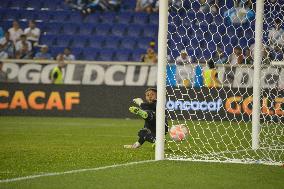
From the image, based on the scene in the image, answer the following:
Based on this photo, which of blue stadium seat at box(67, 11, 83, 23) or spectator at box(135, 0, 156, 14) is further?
blue stadium seat at box(67, 11, 83, 23)

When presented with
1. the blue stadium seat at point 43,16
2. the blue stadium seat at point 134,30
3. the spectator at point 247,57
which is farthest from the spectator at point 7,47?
the spectator at point 247,57

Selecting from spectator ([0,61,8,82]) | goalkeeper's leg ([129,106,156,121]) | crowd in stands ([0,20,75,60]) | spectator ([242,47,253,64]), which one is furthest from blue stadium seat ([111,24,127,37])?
goalkeeper's leg ([129,106,156,121])

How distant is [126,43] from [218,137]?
30.3ft

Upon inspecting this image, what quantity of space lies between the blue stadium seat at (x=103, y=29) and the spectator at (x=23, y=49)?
8.75 feet

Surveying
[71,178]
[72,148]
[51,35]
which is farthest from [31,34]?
[71,178]

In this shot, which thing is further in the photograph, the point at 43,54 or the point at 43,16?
the point at 43,16

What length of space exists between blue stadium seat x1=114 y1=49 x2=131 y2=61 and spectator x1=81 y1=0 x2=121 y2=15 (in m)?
1.68

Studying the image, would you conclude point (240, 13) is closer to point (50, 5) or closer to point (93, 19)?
point (93, 19)

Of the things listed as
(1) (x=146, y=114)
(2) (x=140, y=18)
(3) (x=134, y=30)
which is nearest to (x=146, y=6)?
(2) (x=140, y=18)

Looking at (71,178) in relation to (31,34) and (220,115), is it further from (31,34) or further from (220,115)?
(31,34)

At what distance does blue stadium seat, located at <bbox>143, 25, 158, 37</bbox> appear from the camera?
21.8 metres

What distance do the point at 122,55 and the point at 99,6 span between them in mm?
2017

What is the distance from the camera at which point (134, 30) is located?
72.3ft

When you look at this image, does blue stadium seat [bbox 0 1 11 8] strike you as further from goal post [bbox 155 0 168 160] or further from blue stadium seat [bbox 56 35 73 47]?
goal post [bbox 155 0 168 160]
